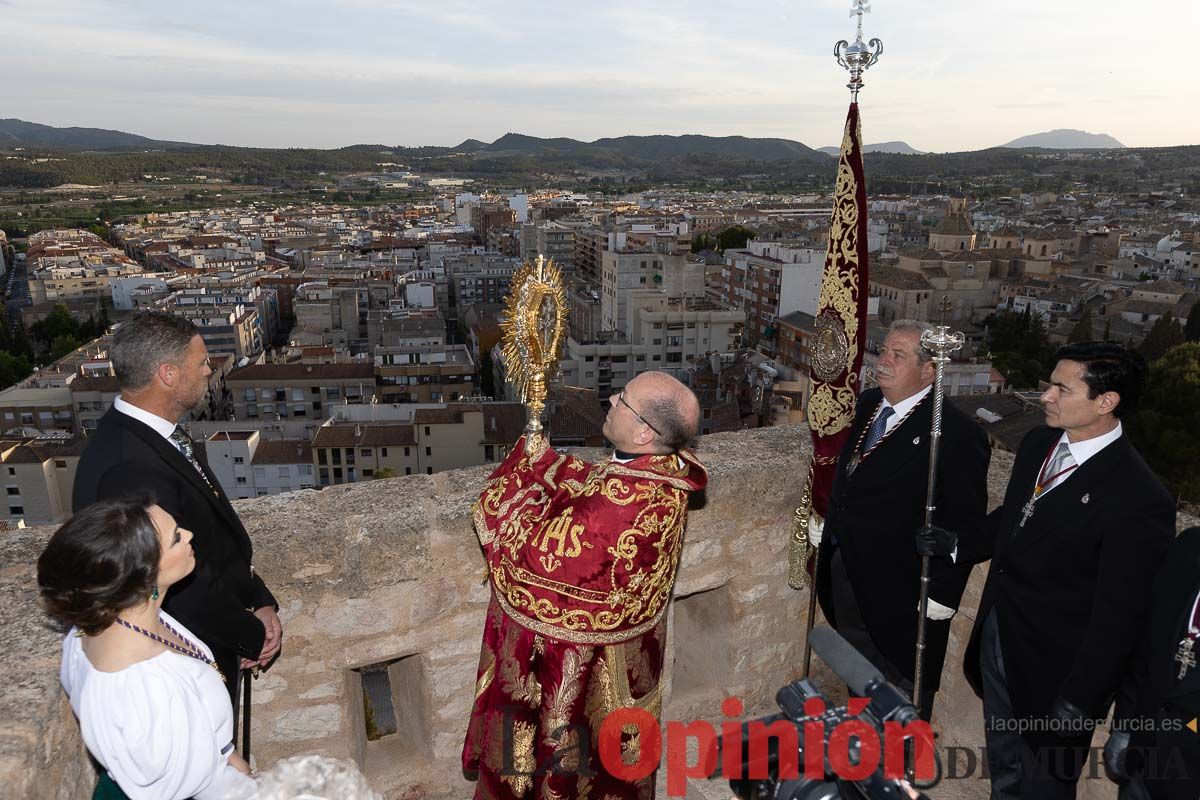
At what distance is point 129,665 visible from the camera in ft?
5.07

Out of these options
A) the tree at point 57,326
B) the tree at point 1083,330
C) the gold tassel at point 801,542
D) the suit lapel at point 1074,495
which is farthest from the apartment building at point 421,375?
the suit lapel at point 1074,495

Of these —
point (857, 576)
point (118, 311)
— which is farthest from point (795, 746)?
point (118, 311)

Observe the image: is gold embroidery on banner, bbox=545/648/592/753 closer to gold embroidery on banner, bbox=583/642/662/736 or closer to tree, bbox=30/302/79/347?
gold embroidery on banner, bbox=583/642/662/736

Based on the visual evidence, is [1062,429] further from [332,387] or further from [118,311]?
[118,311]

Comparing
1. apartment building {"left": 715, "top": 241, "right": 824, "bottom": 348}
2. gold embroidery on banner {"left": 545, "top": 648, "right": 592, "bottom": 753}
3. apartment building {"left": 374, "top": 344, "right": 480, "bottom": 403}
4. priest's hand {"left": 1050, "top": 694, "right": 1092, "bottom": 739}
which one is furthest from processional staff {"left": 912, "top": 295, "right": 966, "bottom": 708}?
apartment building {"left": 715, "top": 241, "right": 824, "bottom": 348}

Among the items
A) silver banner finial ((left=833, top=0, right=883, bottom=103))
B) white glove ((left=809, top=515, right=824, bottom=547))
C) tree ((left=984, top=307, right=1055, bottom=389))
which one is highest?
silver banner finial ((left=833, top=0, right=883, bottom=103))

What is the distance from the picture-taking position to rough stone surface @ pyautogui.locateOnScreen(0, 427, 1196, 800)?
269 centimetres

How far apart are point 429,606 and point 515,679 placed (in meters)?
0.59

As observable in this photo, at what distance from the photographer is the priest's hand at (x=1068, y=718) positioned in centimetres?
211

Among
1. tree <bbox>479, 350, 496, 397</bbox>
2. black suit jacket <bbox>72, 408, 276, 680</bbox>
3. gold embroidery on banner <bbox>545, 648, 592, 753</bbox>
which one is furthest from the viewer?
tree <bbox>479, 350, 496, 397</bbox>

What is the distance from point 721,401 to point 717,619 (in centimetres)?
3274

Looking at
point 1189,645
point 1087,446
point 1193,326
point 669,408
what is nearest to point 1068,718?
point 1189,645

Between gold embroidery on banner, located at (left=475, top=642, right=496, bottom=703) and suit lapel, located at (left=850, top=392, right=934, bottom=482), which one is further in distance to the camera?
suit lapel, located at (left=850, top=392, right=934, bottom=482)

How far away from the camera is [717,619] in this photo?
3488 mm
